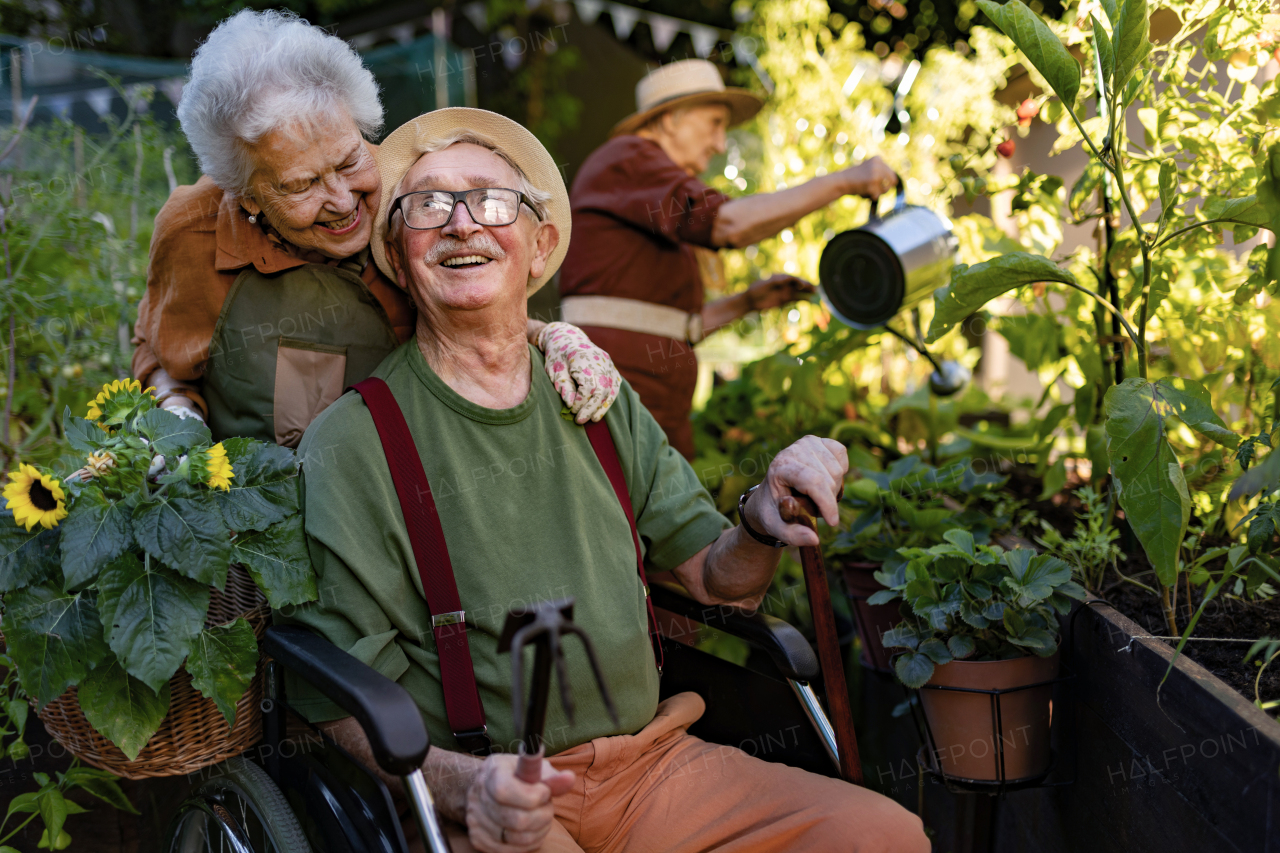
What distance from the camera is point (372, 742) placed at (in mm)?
1119

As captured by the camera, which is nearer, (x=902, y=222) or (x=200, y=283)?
(x=200, y=283)

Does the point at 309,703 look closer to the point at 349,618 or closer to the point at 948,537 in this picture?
the point at 349,618

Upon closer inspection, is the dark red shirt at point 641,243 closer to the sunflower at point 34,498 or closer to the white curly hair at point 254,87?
the white curly hair at point 254,87

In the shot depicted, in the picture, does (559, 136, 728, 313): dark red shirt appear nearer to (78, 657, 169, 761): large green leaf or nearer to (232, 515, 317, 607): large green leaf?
(232, 515, 317, 607): large green leaf

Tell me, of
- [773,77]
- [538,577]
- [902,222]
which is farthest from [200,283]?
[773,77]

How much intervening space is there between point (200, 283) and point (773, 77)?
3.78 meters

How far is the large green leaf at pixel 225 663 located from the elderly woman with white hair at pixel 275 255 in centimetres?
43

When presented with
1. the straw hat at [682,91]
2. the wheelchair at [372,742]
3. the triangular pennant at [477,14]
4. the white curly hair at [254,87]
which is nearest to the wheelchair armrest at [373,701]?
the wheelchair at [372,742]

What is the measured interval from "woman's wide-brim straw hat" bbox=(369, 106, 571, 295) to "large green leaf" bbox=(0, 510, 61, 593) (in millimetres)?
750

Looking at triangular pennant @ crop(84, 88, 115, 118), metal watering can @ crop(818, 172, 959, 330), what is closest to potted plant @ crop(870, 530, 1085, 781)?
metal watering can @ crop(818, 172, 959, 330)

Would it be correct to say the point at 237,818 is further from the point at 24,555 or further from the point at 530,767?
the point at 530,767

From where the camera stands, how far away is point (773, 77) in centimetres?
477

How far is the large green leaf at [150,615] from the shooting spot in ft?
4.25

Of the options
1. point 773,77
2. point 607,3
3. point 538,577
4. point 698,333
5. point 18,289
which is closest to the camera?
point 538,577
